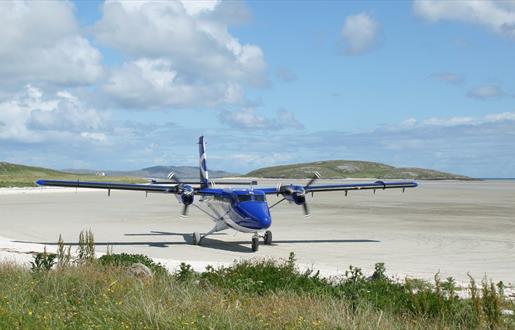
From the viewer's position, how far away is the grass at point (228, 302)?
8883 mm

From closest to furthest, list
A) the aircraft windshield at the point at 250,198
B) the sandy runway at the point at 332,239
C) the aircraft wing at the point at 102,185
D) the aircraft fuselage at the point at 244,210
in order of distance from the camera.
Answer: the sandy runway at the point at 332,239, the aircraft fuselage at the point at 244,210, the aircraft windshield at the point at 250,198, the aircraft wing at the point at 102,185

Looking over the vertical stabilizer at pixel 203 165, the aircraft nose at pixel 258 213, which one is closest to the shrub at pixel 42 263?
the aircraft nose at pixel 258 213

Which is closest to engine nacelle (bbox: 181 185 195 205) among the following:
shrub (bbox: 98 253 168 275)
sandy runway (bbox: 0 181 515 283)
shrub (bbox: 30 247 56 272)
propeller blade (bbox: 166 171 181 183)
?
propeller blade (bbox: 166 171 181 183)

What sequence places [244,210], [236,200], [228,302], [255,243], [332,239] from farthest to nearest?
1. [332,239]
2. [236,200]
3. [244,210]
4. [255,243]
5. [228,302]

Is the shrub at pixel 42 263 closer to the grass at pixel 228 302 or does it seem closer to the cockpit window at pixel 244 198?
the grass at pixel 228 302

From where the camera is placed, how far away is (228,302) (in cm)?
1024

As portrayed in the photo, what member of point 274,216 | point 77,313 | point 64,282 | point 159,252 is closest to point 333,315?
point 77,313

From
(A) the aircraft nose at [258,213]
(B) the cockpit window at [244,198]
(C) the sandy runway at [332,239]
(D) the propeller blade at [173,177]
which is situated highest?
(D) the propeller blade at [173,177]

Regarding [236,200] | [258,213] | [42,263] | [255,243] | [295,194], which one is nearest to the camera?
[42,263]

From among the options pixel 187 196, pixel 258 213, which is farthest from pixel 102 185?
pixel 258 213

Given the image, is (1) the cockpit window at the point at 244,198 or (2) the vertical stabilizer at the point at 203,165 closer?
Answer: (1) the cockpit window at the point at 244,198

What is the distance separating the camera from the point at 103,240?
90.4 ft

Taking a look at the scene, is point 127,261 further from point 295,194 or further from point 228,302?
point 295,194

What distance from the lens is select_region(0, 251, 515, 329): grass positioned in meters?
8.88
